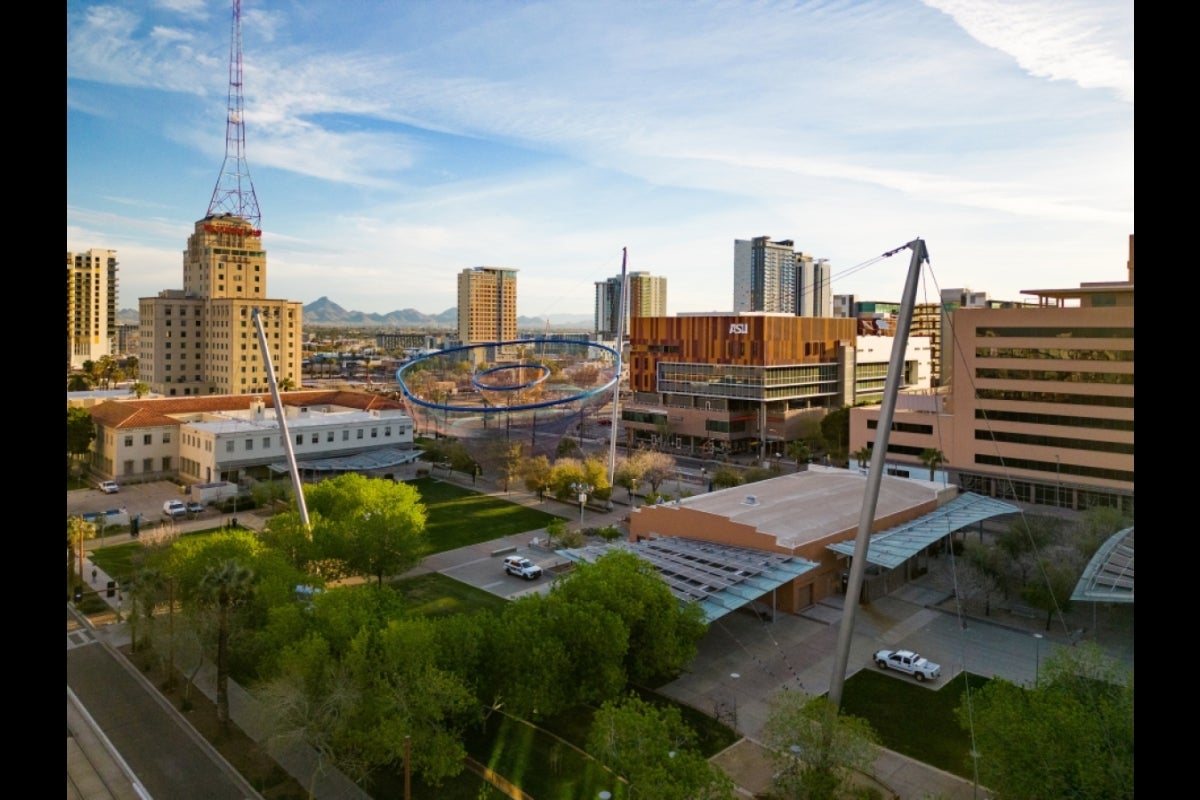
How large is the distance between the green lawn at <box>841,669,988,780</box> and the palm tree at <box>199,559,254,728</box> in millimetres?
14572

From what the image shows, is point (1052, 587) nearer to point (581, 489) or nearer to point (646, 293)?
point (581, 489)

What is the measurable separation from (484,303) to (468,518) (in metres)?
154

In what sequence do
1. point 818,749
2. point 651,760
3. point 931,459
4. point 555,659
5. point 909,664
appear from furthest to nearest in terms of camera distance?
point 931,459 < point 909,664 < point 555,659 < point 818,749 < point 651,760

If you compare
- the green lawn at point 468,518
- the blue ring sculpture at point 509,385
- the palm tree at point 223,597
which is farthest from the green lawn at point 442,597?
the blue ring sculpture at point 509,385

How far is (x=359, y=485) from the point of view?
103 ft

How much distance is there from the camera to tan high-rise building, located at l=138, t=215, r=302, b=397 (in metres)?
80.8

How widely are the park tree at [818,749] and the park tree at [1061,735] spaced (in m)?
1.95

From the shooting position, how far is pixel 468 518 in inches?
1550

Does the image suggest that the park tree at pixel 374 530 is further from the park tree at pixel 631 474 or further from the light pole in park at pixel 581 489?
the park tree at pixel 631 474

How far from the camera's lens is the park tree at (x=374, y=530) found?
25797 millimetres

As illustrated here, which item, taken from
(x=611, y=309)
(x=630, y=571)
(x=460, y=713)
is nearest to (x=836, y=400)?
(x=630, y=571)

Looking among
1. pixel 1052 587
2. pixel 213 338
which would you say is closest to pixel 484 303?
pixel 213 338
